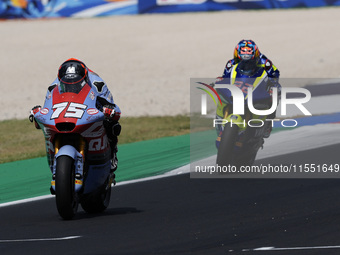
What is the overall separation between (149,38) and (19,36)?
5.21 meters

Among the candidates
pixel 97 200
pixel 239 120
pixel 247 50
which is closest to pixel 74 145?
pixel 97 200

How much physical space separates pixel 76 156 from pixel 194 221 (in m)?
1.21

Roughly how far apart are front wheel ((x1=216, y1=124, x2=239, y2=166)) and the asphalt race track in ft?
1.17

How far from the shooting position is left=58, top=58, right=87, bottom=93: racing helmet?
810 centimetres

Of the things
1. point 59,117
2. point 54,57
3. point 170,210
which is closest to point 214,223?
point 170,210

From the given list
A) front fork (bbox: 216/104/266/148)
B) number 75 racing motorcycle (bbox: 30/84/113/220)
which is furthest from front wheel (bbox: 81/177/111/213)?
front fork (bbox: 216/104/266/148)

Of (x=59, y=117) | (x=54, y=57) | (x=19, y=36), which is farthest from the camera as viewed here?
(x=19, y=36)

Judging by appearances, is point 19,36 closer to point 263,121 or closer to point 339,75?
point 339,75

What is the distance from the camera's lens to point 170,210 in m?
8.74

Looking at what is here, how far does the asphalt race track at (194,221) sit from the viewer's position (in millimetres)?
6871

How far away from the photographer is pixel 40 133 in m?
16.4

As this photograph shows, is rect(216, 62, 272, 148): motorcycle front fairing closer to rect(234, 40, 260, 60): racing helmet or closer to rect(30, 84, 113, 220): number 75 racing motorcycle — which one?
rect(234, 40, 260, 60): racing helmet

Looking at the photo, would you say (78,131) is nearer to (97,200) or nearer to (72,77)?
(72,77)

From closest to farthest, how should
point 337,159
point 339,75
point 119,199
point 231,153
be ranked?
point 119,199
point 231,153
point 337,159
point 339,75
